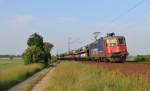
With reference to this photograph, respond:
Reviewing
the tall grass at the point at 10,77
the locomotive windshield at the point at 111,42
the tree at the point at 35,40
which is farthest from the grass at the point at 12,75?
the tree at the point at 35,40

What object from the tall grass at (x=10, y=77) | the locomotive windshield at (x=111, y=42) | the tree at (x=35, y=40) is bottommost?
the tall grass at (x=10, y=77)

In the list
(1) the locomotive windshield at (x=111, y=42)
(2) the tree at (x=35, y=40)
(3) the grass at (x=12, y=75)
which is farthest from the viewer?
(2) the tree at (x=35, y=40)

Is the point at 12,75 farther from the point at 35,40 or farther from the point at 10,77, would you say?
the point at 35,40

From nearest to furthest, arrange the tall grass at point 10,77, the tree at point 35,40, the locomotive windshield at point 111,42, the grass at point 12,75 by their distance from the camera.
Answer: the tall grass at point 10,77 → the grass at point 12,75 → the locomotive windshield at point 111,42 → the tree at point 35,40

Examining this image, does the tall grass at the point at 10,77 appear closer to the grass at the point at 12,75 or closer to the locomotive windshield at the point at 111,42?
the grass at the point at 12,75

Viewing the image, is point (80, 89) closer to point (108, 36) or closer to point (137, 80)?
point (137, 80)

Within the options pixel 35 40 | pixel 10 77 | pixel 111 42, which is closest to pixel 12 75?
pixel 10 77

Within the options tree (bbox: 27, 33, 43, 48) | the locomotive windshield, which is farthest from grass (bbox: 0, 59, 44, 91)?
tree (bbox: 27, 33, 43, 48)

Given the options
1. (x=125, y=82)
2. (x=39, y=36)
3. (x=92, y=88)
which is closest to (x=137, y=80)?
(x=125, y=82)

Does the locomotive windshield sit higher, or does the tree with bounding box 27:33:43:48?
the tree with bounding box 27:33:43:48

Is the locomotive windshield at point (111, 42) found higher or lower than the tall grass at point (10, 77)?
higher

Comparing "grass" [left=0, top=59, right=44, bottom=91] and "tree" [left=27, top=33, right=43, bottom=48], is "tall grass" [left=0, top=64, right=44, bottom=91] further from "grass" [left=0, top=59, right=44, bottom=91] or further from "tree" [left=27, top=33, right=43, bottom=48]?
"tree" [left=27, top=33, right=43, bottom=48]

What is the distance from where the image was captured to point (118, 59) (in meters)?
45.8

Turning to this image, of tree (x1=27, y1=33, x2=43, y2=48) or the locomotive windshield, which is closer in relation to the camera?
the locomotive windshield
